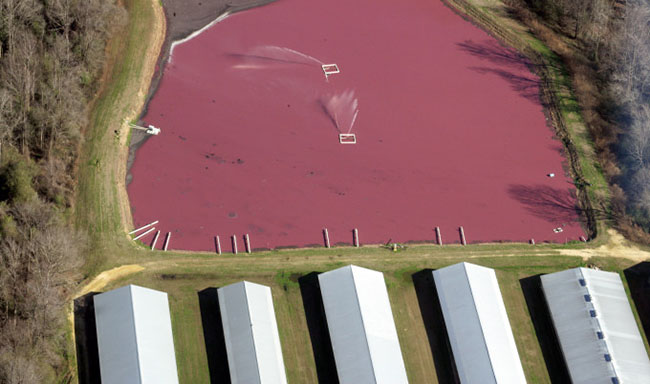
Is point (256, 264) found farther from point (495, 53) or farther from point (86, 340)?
point (495, 53)

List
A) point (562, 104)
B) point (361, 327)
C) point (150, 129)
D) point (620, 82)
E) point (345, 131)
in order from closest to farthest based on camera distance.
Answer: point (361, 327) → point (150, 129) → point (345, 131) → point (562, 104) → point (620, 82)

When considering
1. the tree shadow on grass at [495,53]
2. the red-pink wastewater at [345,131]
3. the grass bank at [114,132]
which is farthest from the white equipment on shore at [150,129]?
the tree shadow on grass at [495,53]

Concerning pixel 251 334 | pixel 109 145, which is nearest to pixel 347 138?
pixel 109 145

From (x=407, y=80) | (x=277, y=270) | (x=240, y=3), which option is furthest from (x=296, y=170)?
(x=240, y=3)

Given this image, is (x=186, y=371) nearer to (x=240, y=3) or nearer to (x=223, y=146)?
(x=223, y=146)

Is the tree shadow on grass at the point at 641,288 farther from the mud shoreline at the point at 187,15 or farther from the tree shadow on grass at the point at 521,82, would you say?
the mud shoreline at the point at 187,15
